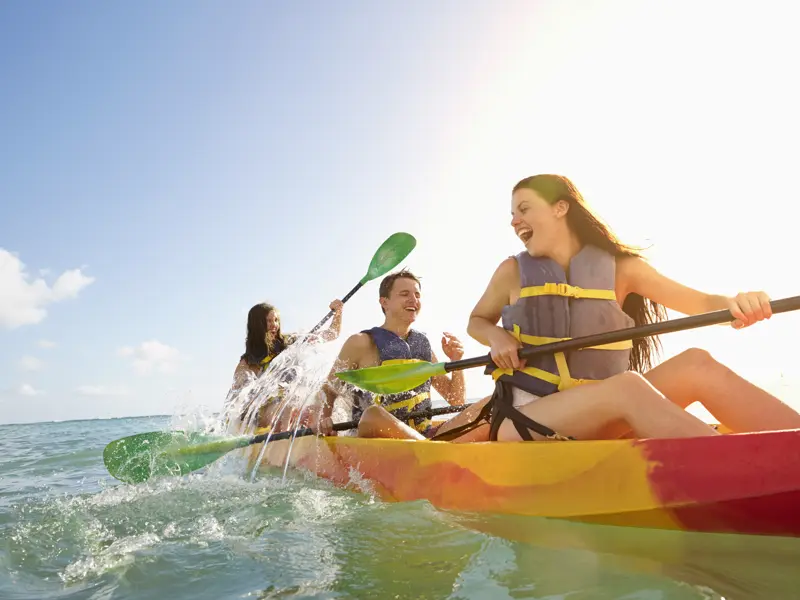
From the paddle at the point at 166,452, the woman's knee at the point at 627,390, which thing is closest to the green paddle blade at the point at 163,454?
the paddle at the point at 166,452

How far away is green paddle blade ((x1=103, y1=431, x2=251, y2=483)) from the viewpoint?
479 centimetres

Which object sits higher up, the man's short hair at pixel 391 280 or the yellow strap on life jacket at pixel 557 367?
the man's short hair at pixel 391 280

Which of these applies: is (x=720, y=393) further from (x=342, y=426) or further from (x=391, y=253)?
(x=391, y=253)

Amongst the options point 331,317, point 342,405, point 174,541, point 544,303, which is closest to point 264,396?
point 331,317

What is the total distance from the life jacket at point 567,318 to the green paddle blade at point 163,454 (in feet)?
9.53

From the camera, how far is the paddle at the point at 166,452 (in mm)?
4793

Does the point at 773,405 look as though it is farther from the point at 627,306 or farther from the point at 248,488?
the point at 248,488

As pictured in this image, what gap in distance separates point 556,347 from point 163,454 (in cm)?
370

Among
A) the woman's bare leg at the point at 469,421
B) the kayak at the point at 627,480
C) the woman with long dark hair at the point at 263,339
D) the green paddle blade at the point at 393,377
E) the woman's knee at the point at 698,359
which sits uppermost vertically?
the woman with long dark hair at the point at 263,339

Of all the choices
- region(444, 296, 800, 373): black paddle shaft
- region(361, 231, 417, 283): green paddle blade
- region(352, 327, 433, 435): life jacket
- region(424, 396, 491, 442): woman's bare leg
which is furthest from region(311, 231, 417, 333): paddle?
region(444, 296, 800, 373): black paddle shaft

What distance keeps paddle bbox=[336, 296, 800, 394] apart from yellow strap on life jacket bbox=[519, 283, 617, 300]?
24 centimetres

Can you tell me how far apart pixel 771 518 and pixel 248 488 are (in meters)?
3.30

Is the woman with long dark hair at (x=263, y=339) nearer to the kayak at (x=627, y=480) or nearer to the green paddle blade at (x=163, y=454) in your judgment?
the green paddle blade at (x=163, y=454)

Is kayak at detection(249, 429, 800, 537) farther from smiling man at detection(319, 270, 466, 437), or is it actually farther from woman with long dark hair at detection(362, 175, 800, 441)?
smiling man at detection(319, 270, 466, 437)
